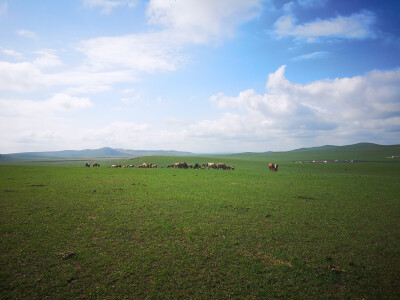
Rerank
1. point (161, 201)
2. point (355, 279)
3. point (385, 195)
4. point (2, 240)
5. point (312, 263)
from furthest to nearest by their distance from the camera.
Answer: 1. point (385, 195)
2. point (161, 201)
3. point (2, 240)
4. point (312, 263)
5. point (355, 279)

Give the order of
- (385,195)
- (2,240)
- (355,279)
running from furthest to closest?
(385,195) < (2,240) < (355,279)

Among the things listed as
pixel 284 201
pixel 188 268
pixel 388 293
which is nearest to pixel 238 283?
pixel 188 268

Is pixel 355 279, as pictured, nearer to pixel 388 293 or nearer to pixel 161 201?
pixel 388 293

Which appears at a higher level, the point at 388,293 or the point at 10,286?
the point at 10,286

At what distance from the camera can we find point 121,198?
15.1 metres

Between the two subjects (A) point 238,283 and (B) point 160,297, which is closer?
(B) point 160,297

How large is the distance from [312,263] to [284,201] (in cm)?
839

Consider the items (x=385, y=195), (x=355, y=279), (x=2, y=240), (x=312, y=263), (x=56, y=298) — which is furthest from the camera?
(x=385, y=195)

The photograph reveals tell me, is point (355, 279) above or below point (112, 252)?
below

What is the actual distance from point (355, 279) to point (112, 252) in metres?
7.82

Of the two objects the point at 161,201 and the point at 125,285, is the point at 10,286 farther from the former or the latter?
the point at 161,201

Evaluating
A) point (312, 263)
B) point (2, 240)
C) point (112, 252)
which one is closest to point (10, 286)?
point (112, 252)

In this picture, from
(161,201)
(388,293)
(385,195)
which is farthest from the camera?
(385,195)

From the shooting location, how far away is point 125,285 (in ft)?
18.6
